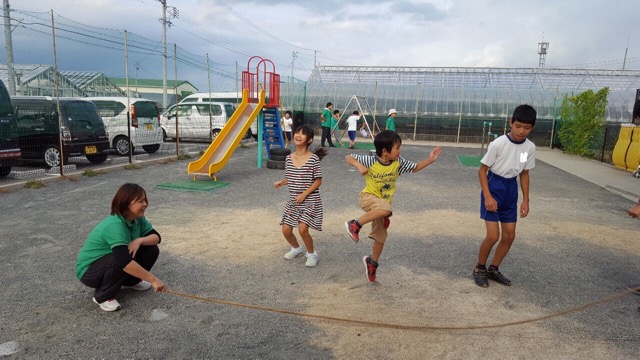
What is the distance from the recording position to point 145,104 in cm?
1300

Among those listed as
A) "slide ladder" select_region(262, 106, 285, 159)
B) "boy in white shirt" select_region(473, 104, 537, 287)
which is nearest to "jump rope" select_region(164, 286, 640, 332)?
"boy in white shirt" select_region(473, 104, 537, 287)

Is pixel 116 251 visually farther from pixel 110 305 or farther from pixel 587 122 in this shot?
pixel 587 122

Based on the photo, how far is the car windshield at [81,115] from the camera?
996 centimetres

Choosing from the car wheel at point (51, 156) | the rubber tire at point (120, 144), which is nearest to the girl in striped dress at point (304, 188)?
the car wheel at point (51, 156)

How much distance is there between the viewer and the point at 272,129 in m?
12.6

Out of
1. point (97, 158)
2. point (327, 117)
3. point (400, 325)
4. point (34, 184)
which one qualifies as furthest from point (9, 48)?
point (400, 325)

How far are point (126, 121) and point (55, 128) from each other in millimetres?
2981

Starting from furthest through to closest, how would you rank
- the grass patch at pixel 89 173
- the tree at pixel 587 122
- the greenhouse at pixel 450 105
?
the greenhouse at pixel 450 105, the tree at pixel 587 122, the grass patch at pixel 89 173

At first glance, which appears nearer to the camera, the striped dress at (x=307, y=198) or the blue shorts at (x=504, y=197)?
the blue shorts at (x=504, y=197)

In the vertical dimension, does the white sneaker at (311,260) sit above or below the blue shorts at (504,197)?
below

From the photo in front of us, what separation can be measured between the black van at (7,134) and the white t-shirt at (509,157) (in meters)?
8.83

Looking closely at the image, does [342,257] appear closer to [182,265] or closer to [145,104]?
[182,265]

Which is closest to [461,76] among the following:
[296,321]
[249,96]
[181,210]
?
[249,96]

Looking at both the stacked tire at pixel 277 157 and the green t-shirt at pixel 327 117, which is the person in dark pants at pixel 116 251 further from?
the green t-shirt at pixel 327 117
